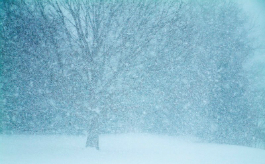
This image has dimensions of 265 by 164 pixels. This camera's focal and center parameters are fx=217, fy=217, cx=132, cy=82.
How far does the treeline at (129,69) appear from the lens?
27.9 feet

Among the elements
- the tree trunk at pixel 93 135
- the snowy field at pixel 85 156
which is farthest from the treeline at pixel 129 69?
the snowy field at pixel 85 156

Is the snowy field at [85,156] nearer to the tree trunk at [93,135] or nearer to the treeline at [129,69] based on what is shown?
the tree trunk at [93,135]

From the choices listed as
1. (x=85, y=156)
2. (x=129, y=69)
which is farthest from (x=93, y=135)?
(x=129, y=69)

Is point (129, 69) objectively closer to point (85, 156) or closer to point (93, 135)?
point (93, 135)

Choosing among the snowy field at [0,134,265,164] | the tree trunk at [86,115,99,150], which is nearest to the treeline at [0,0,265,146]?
the tree trunk at [86,115,99,150]

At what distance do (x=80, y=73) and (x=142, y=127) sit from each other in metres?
5.14

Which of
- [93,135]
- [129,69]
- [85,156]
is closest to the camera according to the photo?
[85,156]

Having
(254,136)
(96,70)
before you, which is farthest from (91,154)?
(254,136)

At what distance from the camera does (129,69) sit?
343 inches

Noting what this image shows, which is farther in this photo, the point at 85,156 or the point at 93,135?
the point at 93,135

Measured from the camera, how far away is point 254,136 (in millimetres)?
12961

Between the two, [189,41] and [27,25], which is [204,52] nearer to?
[189,41]

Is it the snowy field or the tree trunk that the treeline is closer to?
the tree trunk

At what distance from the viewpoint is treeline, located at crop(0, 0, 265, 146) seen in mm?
8508
